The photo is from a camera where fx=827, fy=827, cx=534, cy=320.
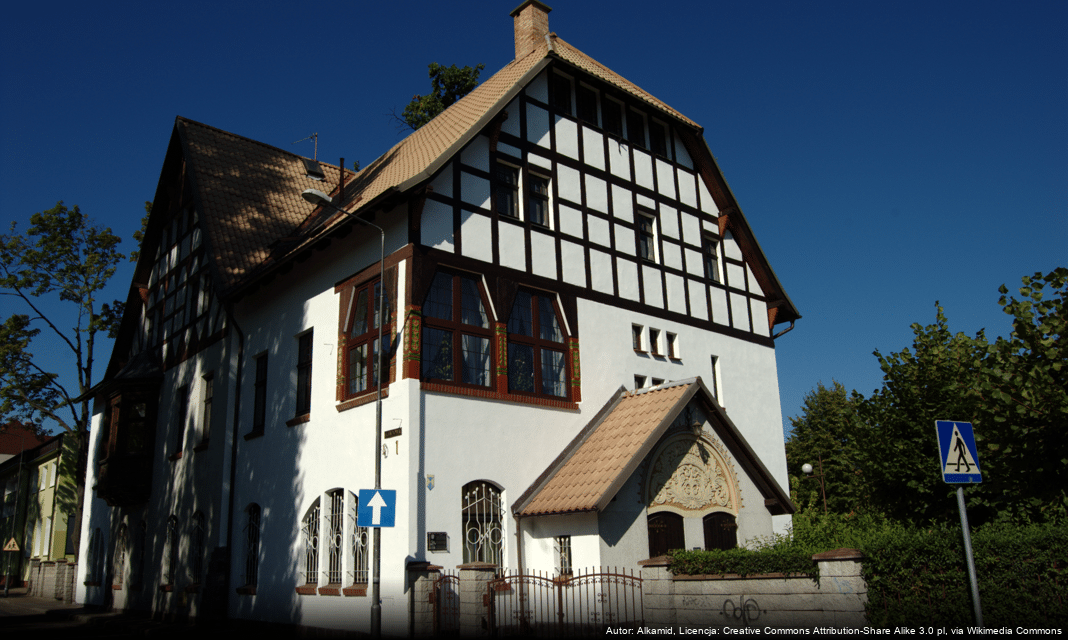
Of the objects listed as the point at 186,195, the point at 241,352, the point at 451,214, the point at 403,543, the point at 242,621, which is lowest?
the point at 242,621

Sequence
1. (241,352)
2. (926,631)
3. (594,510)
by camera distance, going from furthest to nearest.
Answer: (241,352), (594,510), (926,631)

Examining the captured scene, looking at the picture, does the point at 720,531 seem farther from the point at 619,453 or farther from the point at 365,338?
the point at 365,338

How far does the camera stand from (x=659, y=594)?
1312cm

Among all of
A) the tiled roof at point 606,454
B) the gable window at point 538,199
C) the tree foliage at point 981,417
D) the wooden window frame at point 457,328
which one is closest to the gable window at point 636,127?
the gable window at point 538,199

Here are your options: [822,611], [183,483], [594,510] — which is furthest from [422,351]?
[183,483]

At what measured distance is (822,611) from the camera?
11180 mm

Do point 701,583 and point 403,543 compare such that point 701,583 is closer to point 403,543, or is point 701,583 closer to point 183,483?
point 403,543

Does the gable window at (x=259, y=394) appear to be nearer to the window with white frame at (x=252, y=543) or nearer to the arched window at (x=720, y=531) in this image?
the window with white frame at (x=252, y=543)

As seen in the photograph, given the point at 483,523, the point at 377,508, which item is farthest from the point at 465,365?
the point at 377,508

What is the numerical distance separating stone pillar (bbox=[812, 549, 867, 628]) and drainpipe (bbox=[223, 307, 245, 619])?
15774 millimetres

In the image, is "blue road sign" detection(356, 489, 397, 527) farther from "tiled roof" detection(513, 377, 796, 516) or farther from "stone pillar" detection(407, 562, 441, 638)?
"tiled roof" detection(513, 377, 796, 516)

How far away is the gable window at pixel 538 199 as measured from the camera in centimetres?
2031

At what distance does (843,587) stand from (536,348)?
31.2ft

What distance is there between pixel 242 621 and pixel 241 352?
7046 mm
